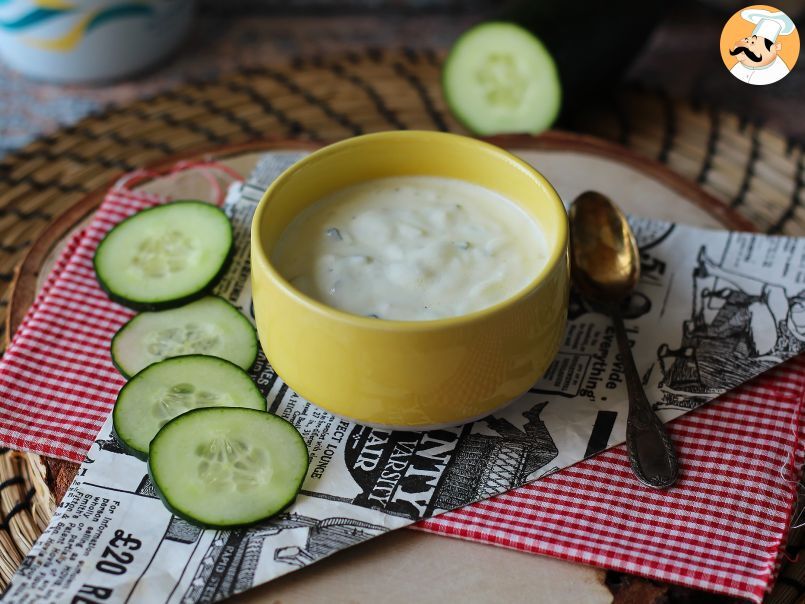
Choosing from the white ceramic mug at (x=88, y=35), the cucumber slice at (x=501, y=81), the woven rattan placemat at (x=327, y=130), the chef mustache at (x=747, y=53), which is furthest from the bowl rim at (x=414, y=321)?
the white ceramic mug at (x=88, y=35)

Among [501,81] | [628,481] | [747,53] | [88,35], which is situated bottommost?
[88,35]

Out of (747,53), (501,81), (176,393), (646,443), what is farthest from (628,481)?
(501,81)

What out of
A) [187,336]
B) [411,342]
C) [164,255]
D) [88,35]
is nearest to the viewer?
[411,342]

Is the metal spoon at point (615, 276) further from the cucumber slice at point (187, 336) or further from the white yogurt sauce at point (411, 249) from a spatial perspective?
the cucumber slice at point (187, 336)

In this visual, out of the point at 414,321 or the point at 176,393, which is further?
the point at 176,393

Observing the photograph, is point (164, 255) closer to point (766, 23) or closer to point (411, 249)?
point (411, 249)

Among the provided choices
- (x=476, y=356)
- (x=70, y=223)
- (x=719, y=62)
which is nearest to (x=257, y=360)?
(x=476, y=356)

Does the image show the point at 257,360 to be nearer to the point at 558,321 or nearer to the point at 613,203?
the point at 558,321

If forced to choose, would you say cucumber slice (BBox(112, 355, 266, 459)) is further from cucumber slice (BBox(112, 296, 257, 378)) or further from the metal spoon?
the metal spoon
